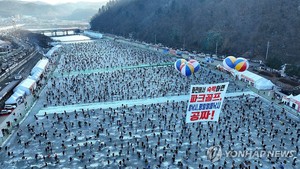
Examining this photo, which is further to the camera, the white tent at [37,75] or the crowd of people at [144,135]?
the white tent at [37,75]

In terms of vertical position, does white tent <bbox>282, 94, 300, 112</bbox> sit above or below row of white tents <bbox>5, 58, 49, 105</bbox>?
below

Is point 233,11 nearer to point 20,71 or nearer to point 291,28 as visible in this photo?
point 291,28

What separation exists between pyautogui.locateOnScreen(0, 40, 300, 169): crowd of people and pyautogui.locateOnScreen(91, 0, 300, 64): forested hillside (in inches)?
1121

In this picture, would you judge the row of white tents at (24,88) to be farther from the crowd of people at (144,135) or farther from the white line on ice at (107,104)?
the white line on ice at (107,104)

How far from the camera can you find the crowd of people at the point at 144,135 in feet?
75.8

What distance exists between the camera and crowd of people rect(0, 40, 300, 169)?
2309 centimetres

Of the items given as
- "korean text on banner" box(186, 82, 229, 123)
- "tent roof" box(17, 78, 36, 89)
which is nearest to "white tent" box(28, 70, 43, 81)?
"tent roof" box(17, 78, 36, 89)

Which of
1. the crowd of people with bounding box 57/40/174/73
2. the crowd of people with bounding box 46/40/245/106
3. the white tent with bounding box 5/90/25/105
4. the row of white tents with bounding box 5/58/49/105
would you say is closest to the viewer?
the white tent with bounding box 5/90/25/105

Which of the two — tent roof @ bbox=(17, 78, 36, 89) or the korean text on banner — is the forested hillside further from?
the korean text on banner

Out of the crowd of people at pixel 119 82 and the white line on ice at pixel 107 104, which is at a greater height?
the crowd of people at pixel 119 82

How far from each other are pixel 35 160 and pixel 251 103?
27506mm

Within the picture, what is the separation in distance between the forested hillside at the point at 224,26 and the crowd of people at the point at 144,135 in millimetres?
28479

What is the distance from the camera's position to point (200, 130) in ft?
93.5

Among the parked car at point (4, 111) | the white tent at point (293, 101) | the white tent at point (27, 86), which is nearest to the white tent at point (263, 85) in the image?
the white tent at point (293, 101)
